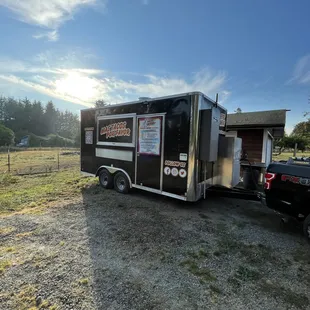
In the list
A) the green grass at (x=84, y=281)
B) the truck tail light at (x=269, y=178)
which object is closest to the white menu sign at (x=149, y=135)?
the truck tail light at (x=269, y=178)

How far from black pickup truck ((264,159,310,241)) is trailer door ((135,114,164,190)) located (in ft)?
8.48

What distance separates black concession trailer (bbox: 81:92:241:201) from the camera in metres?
4.51

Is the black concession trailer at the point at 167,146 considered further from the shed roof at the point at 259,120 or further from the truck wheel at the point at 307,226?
the shed roof at the point at 259,120

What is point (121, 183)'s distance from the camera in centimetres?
628

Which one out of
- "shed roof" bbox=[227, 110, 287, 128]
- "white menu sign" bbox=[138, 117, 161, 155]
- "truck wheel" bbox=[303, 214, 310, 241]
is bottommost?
"truck wheel" bbox=[303, 214, 310, 241]

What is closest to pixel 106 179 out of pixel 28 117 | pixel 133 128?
pixel 133 128

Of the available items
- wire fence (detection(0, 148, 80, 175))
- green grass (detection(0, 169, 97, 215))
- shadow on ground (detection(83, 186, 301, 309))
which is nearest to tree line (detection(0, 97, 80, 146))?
wire fence (detection(0, 148, 80, 175))

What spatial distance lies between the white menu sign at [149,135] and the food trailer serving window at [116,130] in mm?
350

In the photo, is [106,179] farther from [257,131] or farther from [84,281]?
[257,131]

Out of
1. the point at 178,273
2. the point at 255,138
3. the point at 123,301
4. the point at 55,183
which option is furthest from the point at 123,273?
the point at 255,138

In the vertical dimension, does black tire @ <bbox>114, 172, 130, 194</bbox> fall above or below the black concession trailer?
below

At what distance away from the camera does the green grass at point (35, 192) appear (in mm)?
5024

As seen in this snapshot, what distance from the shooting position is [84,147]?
7.39m

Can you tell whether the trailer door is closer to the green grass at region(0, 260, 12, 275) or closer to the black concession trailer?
the black concession trailer
